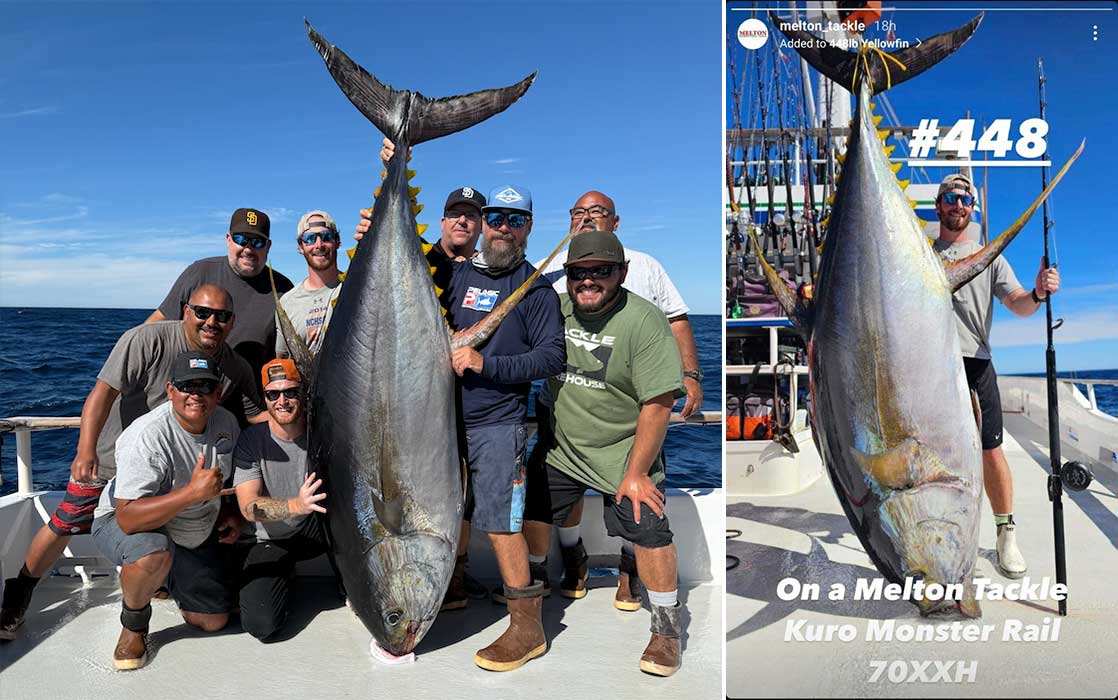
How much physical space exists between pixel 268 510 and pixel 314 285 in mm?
831

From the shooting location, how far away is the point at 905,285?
1.60 metres

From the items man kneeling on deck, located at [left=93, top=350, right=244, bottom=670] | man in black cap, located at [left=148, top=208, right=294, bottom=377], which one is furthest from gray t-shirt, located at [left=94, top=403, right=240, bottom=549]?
man in black cap, located at [left=148, top=208, right=294, bottom=377]

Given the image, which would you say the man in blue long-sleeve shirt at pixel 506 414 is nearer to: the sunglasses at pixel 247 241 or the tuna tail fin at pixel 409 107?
the tuna tail fin at pixel 409 107

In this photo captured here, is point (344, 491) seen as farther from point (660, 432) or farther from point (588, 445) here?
point (660, 432)

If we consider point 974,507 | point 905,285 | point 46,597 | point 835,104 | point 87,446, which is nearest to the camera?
point 974,507

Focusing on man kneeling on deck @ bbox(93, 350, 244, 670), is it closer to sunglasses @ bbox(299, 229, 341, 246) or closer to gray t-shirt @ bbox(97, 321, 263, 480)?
gray t-shirt @ bbox(97, 321, 263, 480)

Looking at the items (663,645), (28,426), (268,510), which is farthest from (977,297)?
(28,426)

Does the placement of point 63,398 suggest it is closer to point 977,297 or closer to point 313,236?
point 313,236

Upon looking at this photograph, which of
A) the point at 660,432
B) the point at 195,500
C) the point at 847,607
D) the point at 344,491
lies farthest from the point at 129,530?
the point at 847,607

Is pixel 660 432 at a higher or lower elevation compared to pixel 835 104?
lower

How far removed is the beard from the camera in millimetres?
2383

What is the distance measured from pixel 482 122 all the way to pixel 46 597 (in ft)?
7.69

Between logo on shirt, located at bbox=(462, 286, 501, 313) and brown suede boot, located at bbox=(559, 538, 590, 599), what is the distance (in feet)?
3.38

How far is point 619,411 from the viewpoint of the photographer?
237 cm
